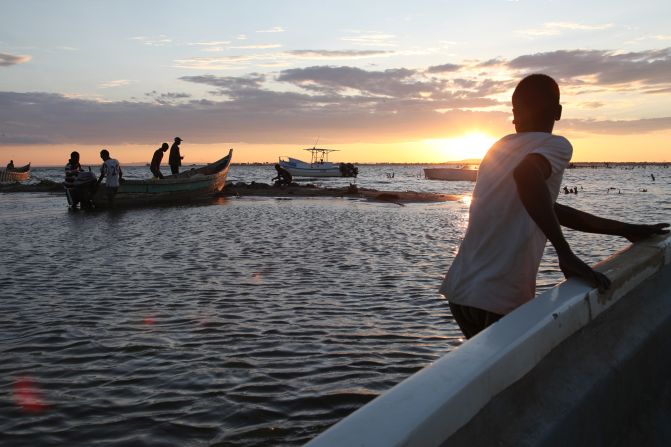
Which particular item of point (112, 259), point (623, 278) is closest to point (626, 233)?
point (623, 278)

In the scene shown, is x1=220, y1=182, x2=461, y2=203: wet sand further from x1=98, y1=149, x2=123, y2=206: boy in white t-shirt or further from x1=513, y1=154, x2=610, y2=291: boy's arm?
x1=513, y1=154, x2=610, y2=291: boy's arm

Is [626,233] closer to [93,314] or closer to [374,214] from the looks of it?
[93,314]

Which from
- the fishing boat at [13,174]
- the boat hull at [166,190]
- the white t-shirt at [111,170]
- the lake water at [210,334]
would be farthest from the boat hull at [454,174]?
the lake water at [210,334]

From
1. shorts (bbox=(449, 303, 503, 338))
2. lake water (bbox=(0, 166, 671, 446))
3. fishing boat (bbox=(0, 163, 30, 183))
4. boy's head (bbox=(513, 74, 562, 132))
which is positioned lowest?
lake water (bbox=(0, 166, 671, 446))

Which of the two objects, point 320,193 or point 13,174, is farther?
point 13,174

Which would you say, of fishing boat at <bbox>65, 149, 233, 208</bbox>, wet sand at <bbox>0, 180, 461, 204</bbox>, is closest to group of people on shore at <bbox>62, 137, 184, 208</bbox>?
fishing boat at <bbox>65, 149, 233, 208</bbox>

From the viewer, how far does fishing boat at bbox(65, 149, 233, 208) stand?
2309cm

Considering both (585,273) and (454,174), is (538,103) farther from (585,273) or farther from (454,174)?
(454,174)

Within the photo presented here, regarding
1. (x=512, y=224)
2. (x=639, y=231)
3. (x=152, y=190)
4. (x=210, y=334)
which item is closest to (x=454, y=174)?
(x=152, y=190)

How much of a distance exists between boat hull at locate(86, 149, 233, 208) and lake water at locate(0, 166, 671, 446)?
10916 mm

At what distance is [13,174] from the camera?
174 feet

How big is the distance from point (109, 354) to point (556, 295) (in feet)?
14.4

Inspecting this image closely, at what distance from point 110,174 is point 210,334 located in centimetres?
1861

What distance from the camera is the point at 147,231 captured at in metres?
15.7
